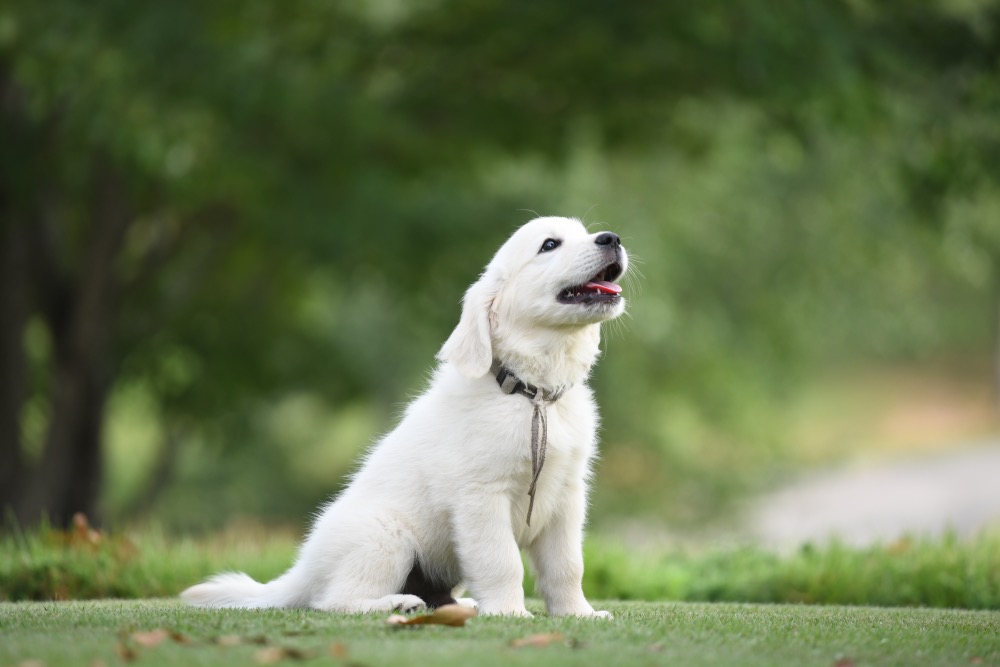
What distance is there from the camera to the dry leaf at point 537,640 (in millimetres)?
4109

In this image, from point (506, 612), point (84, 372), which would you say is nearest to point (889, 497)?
point (84, 372)

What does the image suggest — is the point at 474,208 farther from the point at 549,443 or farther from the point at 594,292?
the point at 549,443

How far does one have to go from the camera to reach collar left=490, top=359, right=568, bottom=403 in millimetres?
5238

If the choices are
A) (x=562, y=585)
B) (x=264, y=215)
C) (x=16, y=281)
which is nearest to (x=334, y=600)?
(x=562, y=585)

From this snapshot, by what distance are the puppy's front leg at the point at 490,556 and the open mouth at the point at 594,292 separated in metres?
0.89

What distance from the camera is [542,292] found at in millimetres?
5266

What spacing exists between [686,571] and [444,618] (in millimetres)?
3581

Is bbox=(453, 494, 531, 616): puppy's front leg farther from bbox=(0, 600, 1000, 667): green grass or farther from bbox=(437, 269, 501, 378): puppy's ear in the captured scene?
bbox=(437, 269, 501, 378): puppy's ear

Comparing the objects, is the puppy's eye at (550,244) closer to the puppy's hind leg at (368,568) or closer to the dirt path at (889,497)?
the puppy's hind leg at (368,568)

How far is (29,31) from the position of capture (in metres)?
10.8

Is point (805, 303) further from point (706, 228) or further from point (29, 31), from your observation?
point (29, 31)

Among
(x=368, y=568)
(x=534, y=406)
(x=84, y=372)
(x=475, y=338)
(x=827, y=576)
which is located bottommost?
(x=368, y=568)

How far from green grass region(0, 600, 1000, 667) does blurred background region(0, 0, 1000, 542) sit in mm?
1852

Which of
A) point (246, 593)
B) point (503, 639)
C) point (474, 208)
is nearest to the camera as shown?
point (503, 639)
